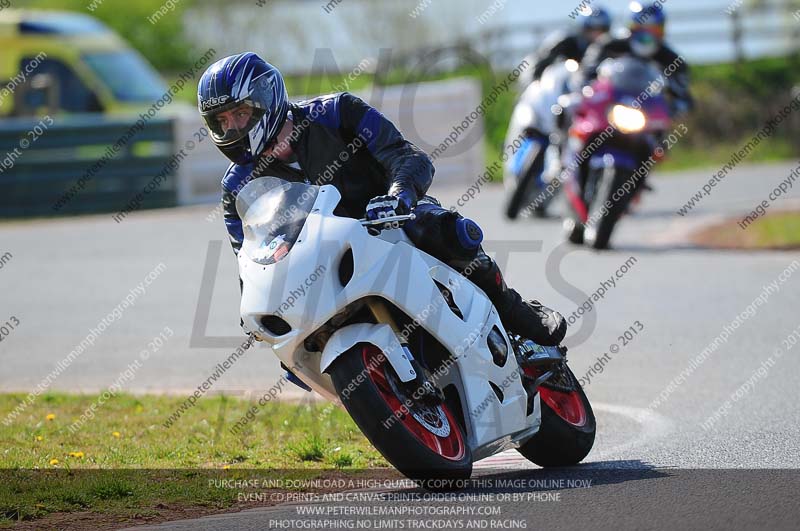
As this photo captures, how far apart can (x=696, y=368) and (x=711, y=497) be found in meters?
3.57

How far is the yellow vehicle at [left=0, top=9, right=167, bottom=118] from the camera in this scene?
69.6 feet

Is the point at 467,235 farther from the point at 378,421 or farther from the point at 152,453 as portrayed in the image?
the point at 152,453

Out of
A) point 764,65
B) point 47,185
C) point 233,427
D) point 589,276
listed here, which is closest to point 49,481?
point 233,427

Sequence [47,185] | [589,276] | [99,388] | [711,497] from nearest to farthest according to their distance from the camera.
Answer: [711,497] → [99,388] → [589,276] → [47,185]

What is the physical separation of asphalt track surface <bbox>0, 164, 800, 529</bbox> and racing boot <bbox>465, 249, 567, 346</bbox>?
0.62m

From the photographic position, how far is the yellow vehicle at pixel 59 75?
21203 millimetres

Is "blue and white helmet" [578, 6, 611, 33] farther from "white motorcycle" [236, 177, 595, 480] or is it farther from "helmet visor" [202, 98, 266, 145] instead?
"helmet visor" [202, 98, 266, 145]

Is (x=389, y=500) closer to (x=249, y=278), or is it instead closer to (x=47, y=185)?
(x=249, y=278)

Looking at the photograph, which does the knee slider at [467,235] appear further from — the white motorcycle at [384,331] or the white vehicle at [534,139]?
the white vehicle at [534,139]

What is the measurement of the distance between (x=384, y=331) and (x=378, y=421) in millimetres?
370

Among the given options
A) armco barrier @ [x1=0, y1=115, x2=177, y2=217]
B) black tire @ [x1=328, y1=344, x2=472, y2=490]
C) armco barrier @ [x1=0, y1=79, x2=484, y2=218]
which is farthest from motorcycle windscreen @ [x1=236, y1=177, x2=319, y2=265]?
armco barrier @ [x1=0, y1=115, x2=177, y2=217]

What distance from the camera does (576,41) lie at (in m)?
15.1

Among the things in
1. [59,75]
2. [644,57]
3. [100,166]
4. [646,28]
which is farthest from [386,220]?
[59,75]

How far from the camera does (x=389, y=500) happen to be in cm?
528
